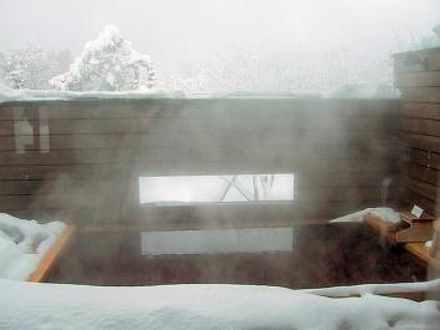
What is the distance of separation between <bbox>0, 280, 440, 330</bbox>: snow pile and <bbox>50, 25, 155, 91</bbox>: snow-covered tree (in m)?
2.15

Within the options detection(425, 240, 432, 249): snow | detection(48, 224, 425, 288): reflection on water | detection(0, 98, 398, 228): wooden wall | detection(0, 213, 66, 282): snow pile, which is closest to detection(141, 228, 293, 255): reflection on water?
detection(48, 224, 425, 288): reflection on water

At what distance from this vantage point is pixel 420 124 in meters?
2.84

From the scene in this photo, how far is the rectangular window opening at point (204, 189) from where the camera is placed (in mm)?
3012

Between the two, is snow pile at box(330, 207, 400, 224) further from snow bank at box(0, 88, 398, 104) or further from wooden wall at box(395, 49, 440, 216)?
snow bank at box(0, 88, 398, 104)

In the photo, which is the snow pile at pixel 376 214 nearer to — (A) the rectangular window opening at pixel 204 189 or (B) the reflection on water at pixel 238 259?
→ (B) the reflection on water at pixel 238 259

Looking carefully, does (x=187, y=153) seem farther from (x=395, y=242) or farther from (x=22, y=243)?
(x=395, y=242)

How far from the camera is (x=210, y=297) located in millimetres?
1225

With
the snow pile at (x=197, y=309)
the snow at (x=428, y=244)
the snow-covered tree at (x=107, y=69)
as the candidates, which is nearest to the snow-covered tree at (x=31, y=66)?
the snow-covered tree at (x=107, y=69)

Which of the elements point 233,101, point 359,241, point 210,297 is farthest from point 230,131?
point 210,297

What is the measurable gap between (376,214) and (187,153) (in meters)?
1.32

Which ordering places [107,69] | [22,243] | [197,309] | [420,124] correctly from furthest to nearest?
[107,69], [420,124], [22,243], [197,309]

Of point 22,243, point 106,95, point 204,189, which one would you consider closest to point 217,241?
point 204,189

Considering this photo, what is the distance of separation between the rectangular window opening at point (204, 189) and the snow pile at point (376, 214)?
55 cm

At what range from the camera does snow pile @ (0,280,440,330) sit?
43.7 inches
